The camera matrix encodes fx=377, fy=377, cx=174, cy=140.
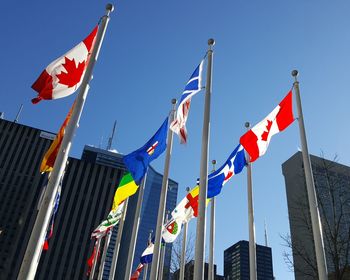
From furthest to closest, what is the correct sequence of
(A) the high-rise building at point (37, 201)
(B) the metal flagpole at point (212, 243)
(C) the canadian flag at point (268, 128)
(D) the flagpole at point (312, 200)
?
1. (A) the high-rise building at point (37, 201)
2. (B) the metal flagpole at point (212, 243)
3. (C) the canadian flag at point (268, 128)
4. (D) the flagpole at point (312, 200)

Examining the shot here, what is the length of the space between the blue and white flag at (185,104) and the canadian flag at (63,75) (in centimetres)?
397

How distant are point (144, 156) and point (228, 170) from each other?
412 centimetres

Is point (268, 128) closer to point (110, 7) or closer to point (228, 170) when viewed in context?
point (228, 170)

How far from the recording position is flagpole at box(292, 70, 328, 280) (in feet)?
42.0

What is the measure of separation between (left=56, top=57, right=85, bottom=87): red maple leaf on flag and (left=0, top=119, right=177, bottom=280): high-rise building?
83431 millimetres

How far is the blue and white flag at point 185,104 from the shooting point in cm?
1468

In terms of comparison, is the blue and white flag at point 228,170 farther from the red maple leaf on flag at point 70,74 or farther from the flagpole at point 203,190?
the red maple leaf on flag at point 70,74

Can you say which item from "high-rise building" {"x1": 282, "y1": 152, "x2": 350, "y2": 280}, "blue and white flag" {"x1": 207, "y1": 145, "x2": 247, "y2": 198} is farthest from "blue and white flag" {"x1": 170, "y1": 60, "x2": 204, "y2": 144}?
"high-rise building" {"x1": 282, "y1": 152, "x2": 350, "y2": 280}

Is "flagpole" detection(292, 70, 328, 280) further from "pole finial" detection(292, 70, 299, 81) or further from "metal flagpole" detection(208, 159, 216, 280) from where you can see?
"metal flagpole" detection(208, 159, 216, 280)

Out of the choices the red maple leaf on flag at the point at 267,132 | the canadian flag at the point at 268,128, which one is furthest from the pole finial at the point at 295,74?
the red maple leaf on flag at the point at 267,132

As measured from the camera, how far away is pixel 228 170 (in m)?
18.3

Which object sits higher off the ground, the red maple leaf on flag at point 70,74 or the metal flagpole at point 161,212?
the red maple leaf on flag at point 70,74

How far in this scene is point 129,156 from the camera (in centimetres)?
1823

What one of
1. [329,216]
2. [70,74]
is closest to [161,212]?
[70,74]
